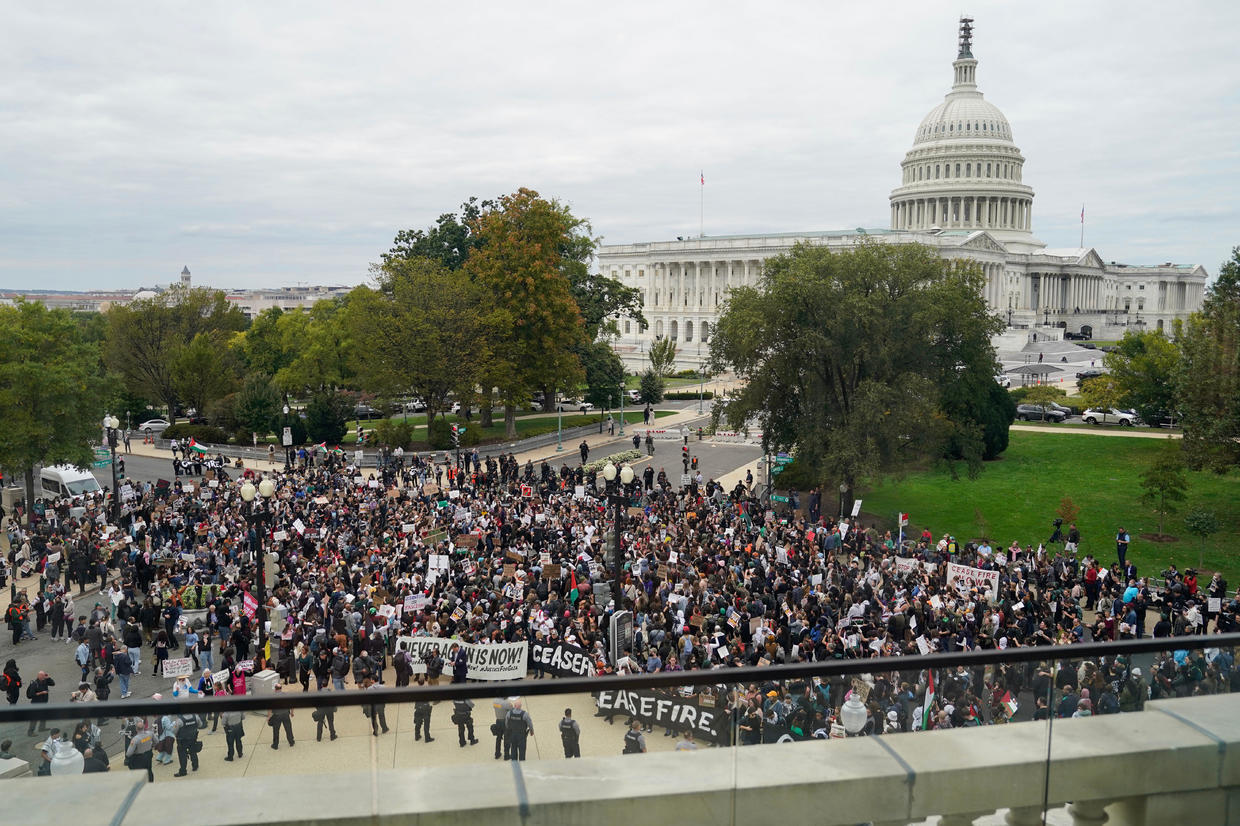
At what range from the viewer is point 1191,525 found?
29.8m

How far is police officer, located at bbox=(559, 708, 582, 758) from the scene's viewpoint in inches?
171

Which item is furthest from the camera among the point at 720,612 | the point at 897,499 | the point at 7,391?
the point at 897,499

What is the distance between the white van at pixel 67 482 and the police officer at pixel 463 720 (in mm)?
43148

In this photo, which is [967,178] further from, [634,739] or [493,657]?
[634,739]

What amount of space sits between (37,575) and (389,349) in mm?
28612

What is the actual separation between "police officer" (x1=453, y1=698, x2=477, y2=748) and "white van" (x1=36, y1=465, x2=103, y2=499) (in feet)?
142

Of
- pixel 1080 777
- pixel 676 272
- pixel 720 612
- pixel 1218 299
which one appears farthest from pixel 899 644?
pixel 676 272

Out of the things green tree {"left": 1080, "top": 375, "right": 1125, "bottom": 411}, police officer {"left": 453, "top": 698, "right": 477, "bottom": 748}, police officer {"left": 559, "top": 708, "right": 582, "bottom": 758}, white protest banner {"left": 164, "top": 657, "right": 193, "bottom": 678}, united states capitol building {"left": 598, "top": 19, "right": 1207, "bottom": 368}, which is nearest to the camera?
police officer {"left": 453, "top": 698, "right": 477, "bottom": 748}

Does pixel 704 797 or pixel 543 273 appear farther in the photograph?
pixel 543 273

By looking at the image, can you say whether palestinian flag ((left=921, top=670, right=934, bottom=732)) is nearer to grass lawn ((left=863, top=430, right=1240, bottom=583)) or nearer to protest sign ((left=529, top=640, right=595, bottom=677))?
protest sign ((left=529, top=640, right=595, bottom=677))

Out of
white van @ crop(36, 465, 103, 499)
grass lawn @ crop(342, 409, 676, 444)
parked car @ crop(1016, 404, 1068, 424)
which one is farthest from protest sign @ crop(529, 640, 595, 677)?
parked car @ crop(1016, 404, 1068, 424)

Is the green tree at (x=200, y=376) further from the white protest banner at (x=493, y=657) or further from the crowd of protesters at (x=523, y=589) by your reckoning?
the white protest banner at (x=493, y=657)

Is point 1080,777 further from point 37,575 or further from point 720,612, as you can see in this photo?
point 37,575

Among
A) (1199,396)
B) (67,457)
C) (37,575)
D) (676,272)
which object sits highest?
(676,272)
